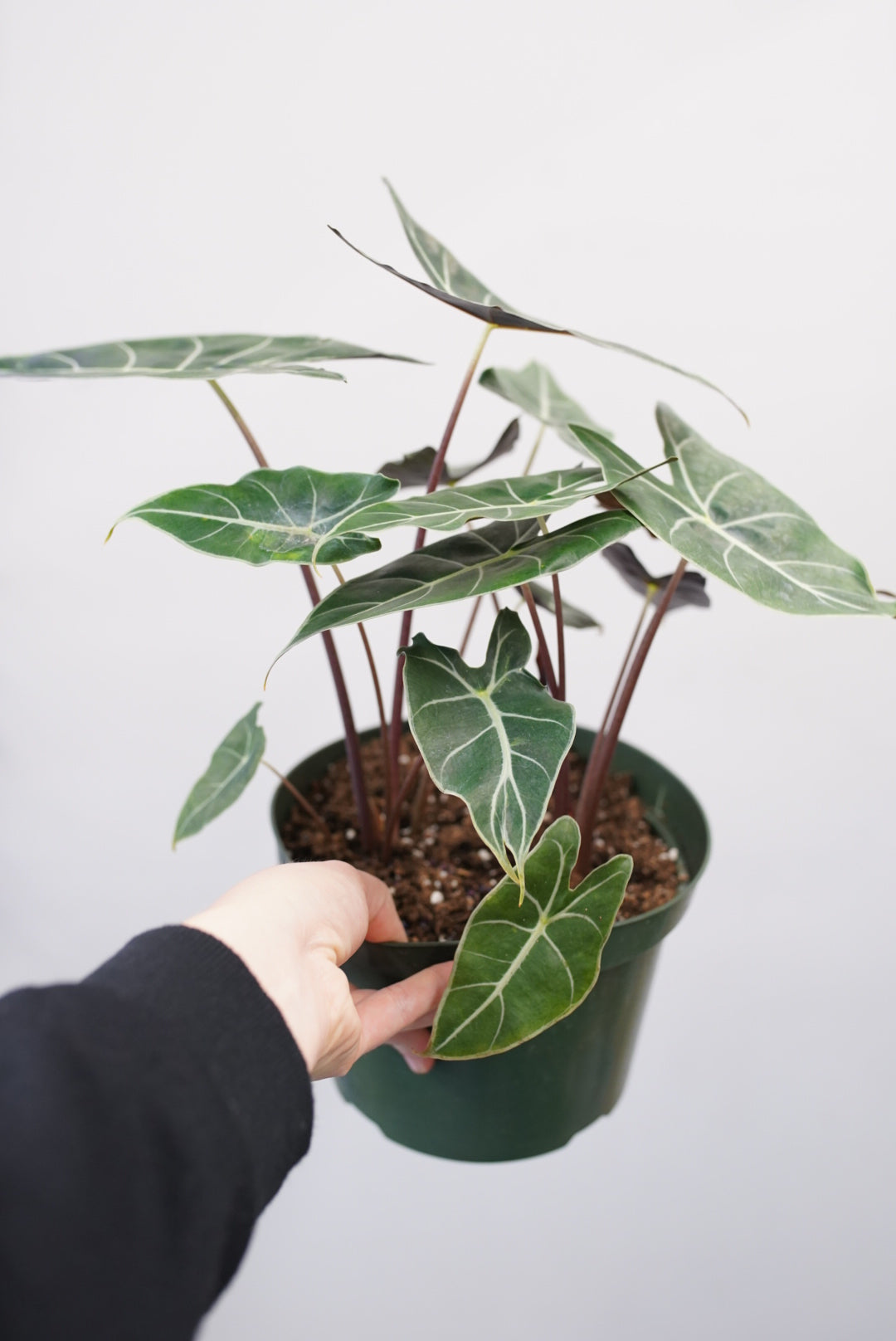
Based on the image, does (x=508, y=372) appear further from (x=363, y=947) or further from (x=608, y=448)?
(x=363, y=947)

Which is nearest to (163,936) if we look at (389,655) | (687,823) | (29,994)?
(29,994)

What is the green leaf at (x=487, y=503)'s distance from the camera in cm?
64

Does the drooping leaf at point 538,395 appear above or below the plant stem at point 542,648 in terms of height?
above

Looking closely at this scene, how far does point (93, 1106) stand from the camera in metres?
0.49

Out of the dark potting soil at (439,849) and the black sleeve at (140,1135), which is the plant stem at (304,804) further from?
the black sleeve at (140,1135)

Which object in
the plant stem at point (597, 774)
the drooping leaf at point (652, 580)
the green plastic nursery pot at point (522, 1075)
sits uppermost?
the drooping leaf at point (652, 580)

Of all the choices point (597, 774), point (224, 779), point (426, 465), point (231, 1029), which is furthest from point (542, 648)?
point (231, 1029)

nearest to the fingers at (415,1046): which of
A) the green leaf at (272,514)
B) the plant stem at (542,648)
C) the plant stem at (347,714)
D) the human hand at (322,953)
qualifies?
the human hand at (322,953)

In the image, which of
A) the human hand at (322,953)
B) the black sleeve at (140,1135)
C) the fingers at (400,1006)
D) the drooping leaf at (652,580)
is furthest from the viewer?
the drooping leaf at (652,580)

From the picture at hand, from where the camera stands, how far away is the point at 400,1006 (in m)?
0.79

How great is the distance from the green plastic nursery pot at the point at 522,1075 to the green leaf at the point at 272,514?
36 cm

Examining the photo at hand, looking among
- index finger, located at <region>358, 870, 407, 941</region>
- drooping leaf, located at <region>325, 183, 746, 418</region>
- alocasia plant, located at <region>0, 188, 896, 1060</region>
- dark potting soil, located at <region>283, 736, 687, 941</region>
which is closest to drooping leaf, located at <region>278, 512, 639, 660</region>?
alocasia plant, located at <region>0, 188, 896, 1060</region>

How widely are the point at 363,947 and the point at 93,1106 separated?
38cm

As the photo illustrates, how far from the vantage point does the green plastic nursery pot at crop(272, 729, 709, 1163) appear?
2.87ft
